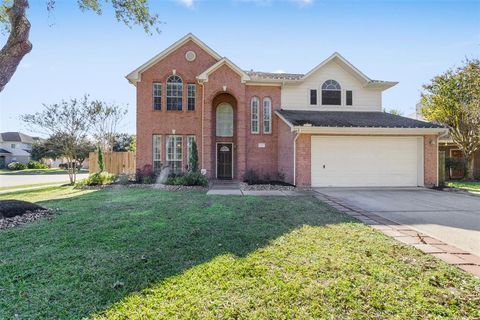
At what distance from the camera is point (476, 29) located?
359 inches

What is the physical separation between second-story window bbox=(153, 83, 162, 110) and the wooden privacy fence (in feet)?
20.2

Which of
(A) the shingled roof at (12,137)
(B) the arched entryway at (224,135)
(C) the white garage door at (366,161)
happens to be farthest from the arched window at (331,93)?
(A) the shingled roof at (12,137)

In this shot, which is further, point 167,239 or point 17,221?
point 17,221

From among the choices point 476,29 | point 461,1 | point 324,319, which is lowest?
point 324,319

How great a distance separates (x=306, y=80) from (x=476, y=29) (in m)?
8.15

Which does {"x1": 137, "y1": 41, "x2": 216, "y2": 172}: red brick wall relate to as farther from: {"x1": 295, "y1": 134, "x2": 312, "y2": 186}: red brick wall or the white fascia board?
the white fascia board

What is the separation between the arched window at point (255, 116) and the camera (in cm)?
1608

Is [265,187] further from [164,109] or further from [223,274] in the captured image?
[223,274]

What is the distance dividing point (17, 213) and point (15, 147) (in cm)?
6470

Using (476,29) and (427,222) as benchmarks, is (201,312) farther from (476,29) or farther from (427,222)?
(476,29)

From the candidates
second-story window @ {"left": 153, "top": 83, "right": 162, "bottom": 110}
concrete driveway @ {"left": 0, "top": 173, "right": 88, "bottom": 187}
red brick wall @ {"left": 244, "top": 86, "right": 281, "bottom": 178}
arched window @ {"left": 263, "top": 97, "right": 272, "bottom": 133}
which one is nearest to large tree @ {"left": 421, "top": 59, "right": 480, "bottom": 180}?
red brick wall @ {"left": 244, "top": 86, "right": 281, "bottom": 178}

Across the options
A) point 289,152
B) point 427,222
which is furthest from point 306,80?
point 427,222

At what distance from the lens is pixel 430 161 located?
13344mm

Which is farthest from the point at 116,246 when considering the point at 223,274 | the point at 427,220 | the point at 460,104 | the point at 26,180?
the point at 26,180
